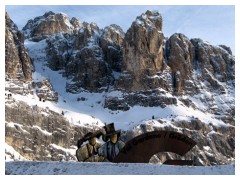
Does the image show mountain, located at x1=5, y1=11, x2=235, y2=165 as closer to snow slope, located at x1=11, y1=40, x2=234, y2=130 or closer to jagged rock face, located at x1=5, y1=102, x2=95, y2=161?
snow slope, located at x1=11, y1=40, x2=234, y2=130

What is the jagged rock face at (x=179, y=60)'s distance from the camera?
192 m

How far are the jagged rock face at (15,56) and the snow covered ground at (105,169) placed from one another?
5924 inches

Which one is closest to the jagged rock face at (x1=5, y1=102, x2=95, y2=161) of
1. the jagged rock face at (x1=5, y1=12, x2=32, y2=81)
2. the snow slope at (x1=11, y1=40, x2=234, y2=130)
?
the snow slope at (x1=11, y1=40, x2=234, y2=130)

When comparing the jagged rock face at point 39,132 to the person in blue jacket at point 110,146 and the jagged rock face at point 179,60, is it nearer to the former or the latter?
the jagged rock face at point 179,60

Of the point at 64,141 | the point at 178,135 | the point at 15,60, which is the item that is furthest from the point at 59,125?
the point at 178,135

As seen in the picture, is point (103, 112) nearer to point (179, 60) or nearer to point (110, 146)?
point (179, 60)

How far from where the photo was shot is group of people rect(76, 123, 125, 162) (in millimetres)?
30703

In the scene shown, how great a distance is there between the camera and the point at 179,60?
19338cm

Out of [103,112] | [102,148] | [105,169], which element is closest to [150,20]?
[103,112]

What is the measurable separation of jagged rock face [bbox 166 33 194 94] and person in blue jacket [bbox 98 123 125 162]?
16067 centimetres

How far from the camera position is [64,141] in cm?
16100

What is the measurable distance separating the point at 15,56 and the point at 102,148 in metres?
150

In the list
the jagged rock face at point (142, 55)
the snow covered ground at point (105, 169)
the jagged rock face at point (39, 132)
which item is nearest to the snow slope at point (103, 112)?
the jagged rock face at point (39, 132)

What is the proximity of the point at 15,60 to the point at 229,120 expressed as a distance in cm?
7016
